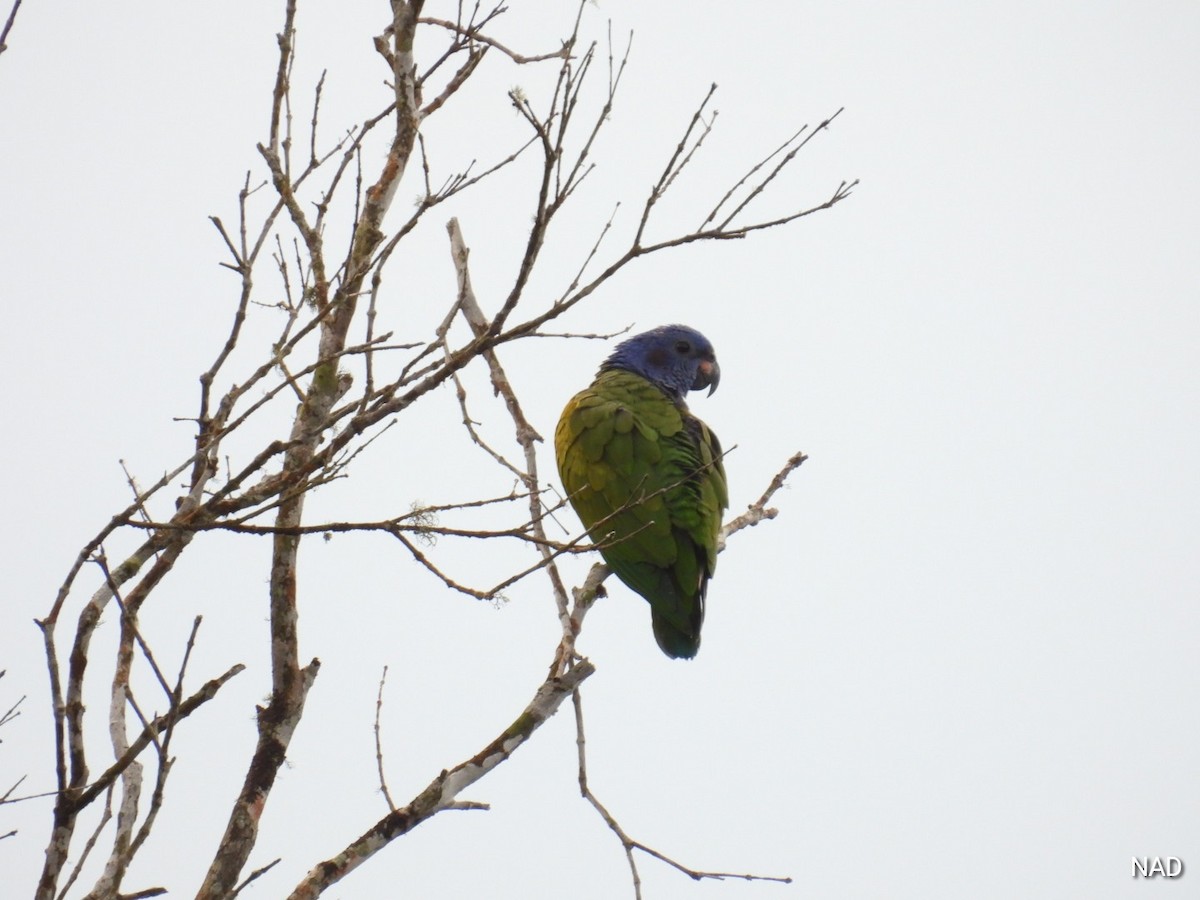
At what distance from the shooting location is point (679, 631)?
17.5 ft

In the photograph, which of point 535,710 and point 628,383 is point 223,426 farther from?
point 628,383

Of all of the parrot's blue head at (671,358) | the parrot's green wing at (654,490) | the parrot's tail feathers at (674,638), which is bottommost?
the parrot's tail feathers at (674,638)

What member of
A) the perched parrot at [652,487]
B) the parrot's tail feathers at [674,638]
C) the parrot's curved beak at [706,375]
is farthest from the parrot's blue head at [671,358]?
the parrot's tail feathers at [674,638]

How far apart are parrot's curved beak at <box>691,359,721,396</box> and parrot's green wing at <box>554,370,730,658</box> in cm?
109

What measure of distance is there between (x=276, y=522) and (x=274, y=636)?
12.4 inches

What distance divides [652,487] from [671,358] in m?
1.91

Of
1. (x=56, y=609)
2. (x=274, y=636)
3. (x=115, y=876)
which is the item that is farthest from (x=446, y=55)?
(x=115, y=876)

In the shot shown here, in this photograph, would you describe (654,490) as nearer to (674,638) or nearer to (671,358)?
(674,638)

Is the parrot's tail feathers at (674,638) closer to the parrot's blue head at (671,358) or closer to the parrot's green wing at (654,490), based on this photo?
the parrot's green wing at (654,490)

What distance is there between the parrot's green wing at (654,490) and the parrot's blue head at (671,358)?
0.81 m

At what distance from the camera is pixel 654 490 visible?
5.40 m

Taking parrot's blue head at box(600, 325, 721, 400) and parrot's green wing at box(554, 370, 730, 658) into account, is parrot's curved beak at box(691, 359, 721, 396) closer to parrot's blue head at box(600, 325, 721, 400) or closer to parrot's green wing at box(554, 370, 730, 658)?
parrot's blue head at box(600, 325, 721, 400)

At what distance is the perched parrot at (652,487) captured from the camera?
5.13 metres

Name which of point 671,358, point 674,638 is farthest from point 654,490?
point 671,358
